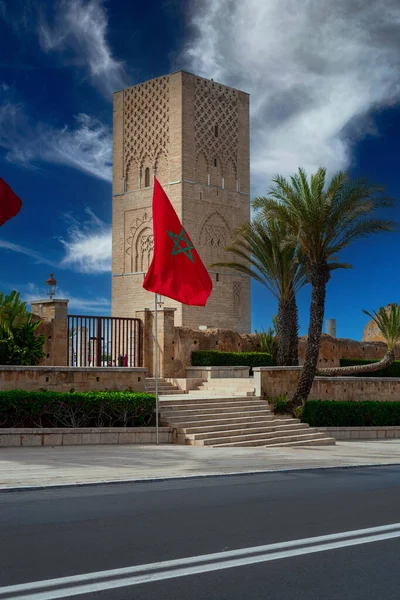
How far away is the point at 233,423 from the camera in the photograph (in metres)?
17.9

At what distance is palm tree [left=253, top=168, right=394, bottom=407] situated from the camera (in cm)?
2092

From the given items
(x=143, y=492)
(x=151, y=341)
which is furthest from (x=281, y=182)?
(x=143, y=492)

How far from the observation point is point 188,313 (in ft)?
123

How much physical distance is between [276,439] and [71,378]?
4.94 metres

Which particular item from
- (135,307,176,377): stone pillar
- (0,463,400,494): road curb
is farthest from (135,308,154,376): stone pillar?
(0,463,400,494): road curb

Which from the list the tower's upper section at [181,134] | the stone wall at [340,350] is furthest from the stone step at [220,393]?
the tower's upper section at [181,134]

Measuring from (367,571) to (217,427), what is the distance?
1237cm

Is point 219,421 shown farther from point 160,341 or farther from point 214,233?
point 214,233

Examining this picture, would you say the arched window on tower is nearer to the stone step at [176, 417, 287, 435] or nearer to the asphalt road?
the stone step at [176, 417, 287, 435]

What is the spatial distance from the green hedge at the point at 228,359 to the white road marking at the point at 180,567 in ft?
59.8

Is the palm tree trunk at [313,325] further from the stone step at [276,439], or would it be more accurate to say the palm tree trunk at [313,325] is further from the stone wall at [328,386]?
the stone step at [276,439]

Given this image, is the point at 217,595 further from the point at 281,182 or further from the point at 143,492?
the point at 281,182

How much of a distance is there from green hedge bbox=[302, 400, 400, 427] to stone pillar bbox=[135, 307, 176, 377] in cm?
454

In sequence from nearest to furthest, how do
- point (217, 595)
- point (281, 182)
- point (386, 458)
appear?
point (217, 595) → point (386, 458) → point (281, 182)
